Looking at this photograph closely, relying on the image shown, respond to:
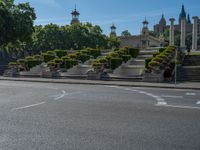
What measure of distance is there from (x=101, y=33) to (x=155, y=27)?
9533cm

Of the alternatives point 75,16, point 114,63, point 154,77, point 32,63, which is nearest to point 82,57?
point 32,63

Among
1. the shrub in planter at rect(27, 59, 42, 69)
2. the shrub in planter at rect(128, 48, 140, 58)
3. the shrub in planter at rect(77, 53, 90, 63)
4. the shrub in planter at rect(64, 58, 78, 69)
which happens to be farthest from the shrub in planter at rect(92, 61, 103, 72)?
the shrub in planter at rect(27, 59, 42, 69)

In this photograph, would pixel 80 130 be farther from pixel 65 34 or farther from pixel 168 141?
pixel 65 34

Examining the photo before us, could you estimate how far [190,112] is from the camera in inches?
420

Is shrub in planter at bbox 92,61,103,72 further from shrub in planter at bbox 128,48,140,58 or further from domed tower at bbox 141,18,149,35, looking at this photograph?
domed tower at bbox 141,18,149,35

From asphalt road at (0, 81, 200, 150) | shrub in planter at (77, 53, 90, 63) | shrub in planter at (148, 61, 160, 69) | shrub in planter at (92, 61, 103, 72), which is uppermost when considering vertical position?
shrub in planter at (77, 53, 90, 63)

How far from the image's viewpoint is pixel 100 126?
8.48m

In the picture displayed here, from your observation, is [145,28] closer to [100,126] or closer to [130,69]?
[130,69]

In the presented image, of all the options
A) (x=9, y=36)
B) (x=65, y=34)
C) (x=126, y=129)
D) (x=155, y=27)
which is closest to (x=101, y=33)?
(x=65, y=34)

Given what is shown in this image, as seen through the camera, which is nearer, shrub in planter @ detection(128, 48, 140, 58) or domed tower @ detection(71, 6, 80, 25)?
shrub in planter @ detection(128, 48, 140, 58)

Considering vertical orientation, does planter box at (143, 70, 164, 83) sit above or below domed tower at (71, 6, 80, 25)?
below

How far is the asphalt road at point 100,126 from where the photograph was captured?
6.78 m

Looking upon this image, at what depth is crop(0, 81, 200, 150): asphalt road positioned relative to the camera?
678 cm

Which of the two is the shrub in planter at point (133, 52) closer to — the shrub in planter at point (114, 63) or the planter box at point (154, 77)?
the shrub in planter at point (114, 63)
